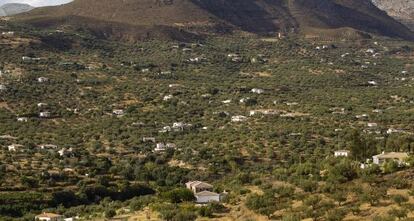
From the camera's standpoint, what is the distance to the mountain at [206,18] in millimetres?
129125

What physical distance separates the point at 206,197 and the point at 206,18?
344ft

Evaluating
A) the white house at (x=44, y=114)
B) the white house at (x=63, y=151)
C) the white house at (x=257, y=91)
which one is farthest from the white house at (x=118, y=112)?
the white house at (x=257, y=91)

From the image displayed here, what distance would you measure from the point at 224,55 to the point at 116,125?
49079 mm

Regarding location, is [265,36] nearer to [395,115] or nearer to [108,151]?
[395,115]

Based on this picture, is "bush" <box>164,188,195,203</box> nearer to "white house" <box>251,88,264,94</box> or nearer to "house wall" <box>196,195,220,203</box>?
"house wall" <box>196,195,220,203</box>

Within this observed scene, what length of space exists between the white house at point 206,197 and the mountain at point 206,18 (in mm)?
87032

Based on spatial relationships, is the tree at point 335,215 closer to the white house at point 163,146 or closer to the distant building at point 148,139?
the white house at point 163,146

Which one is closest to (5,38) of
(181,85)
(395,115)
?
(181,85)

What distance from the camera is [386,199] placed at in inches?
1149

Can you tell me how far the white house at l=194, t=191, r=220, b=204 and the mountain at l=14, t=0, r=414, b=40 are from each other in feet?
286

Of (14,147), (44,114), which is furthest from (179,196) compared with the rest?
(44,114)

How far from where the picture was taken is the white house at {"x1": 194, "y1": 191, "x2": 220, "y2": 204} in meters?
37.8

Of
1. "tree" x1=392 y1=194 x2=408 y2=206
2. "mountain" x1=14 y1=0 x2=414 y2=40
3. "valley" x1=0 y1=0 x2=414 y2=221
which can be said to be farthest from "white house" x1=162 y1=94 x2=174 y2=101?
"tree" x1=392 y1=194 x2=408 y2=206

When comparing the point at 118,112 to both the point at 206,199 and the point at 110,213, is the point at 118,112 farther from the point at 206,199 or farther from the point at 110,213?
the point at 110,213
